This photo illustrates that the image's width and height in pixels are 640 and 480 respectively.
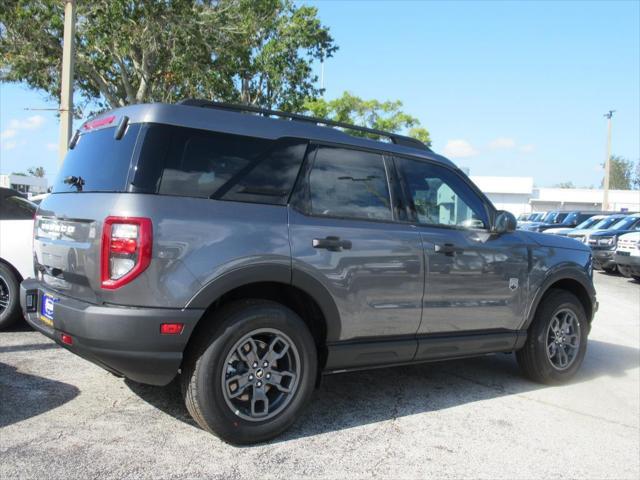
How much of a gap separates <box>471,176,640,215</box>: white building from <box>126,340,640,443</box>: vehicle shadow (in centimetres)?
6734

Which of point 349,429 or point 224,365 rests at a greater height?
point 224,365

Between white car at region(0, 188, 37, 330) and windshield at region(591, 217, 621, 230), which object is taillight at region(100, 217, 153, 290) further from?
windshield at region(591, 217, 621, 230)

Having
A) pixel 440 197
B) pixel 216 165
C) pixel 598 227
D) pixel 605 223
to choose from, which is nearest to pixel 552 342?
pixel 440 197

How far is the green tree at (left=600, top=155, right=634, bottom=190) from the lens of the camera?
118 metres

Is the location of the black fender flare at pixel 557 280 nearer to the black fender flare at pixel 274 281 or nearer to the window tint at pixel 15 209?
the black fender flare at pixel 274 281

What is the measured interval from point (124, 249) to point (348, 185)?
1649mm

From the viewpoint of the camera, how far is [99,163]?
383 centimetres

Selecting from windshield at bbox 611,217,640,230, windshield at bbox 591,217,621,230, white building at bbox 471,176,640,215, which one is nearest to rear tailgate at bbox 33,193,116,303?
windshield at bbox 611,217,640,230

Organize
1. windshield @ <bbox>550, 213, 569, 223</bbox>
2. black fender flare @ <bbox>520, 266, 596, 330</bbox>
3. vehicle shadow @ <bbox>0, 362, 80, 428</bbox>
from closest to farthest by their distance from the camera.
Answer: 1. vehicle shadow @ <bbox>0, 362, 80, 428</bbox>
2. black fender flare @ <bbox>520, 266, 596, 330</bbox>
3. windshield @ <bbox>550, 213, 569, 223</bbox>

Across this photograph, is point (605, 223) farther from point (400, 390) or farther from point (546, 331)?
point (400, 390)

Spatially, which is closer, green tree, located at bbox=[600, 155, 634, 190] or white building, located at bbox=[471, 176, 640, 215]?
white building, located at bbox=[471, 176, 640, 215]

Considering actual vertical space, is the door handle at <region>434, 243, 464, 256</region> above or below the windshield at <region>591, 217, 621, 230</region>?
below

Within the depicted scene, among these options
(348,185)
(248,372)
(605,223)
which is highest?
(348,185)

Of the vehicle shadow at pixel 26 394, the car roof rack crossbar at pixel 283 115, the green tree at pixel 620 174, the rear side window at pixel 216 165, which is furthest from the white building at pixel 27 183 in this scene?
the green tree at pixel 620 174
